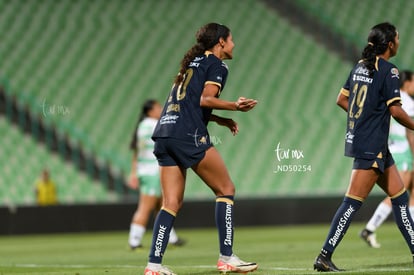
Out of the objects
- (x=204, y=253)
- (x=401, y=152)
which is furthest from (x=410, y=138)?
(x=204, y=253)

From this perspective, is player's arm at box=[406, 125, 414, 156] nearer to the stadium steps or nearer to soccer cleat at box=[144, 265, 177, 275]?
soccer cleat at box=[144, 265, 177, 275]

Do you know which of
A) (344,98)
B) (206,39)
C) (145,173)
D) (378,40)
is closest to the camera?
(206,39)

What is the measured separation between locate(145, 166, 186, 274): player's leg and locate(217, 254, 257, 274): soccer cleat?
0.51 m

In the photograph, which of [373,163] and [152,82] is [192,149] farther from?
[152,82]

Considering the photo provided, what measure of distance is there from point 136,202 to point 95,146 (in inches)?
79.0

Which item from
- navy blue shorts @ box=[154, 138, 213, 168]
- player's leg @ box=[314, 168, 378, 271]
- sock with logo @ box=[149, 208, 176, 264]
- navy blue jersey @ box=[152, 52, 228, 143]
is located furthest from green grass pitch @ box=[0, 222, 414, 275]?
navy blue jersey @ box=[152, 52, 228, 143]

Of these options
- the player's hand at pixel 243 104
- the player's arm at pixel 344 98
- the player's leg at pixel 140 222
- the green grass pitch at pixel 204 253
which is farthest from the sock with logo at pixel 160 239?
the player's leg at pixel 140 222

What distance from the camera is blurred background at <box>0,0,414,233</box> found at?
19766mm

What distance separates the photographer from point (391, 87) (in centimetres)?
880

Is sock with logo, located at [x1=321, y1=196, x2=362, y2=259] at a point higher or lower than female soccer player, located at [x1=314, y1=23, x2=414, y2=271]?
lower

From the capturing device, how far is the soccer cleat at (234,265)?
28.6 feet

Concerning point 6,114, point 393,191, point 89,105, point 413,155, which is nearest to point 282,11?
point 89,105

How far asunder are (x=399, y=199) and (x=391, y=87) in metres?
1.08

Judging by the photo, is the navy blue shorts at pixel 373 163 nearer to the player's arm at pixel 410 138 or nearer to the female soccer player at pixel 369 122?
the female soccer player at pixel 369 122
